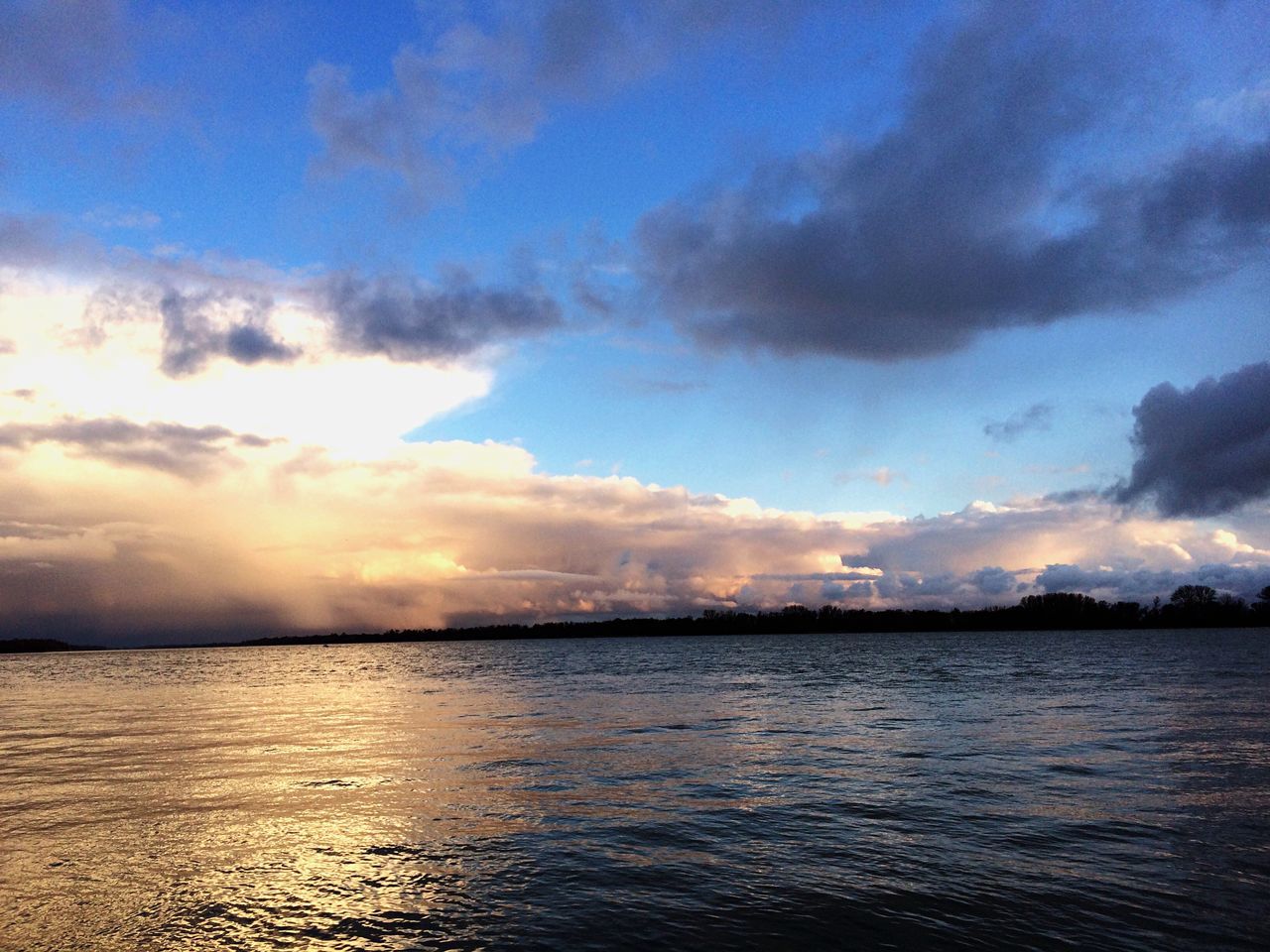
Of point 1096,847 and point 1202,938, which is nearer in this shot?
point 1202,938

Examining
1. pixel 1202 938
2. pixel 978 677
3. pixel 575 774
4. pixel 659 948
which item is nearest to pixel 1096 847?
pixel 1202 938

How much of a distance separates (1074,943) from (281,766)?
24.6 m

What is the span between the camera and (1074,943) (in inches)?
448

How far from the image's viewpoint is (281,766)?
27172 mm

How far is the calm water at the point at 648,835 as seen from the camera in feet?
39.7

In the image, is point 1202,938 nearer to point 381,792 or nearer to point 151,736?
point 381,792

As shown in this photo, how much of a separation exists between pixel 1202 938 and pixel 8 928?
17.9m

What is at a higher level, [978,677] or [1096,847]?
[1096,847]

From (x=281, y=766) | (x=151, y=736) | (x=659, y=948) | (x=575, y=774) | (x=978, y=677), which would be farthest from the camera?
(x=978, y=677)

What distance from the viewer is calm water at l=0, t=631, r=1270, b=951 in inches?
476

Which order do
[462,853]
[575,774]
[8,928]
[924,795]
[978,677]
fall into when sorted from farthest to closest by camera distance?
[978,677], [575,774], [924,795], [462,853], [8,928]

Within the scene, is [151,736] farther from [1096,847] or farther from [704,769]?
[1096,847]

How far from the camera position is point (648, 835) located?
17297mm

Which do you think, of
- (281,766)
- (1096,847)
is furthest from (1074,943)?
(281,766)
